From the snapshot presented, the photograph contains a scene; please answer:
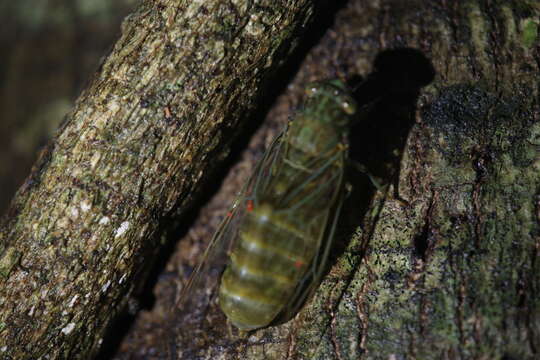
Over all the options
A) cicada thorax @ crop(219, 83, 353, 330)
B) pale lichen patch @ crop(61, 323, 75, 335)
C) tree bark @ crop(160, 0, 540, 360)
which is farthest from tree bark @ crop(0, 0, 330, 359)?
tree bark @ crop(160, 0, 540, 360)

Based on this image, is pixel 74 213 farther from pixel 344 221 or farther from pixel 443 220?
pixel 443 220

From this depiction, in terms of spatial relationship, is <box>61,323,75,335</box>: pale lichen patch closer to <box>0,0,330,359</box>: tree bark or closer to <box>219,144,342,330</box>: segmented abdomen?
<box>0,0,330,359</box>: tree bark

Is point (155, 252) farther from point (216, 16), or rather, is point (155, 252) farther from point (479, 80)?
point (479, 80)

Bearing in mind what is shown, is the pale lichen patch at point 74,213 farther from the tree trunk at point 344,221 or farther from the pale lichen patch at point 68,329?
the pale lichen patch at point 68,329

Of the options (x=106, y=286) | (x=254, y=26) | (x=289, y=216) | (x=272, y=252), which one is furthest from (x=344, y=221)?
(x=106, y=286)

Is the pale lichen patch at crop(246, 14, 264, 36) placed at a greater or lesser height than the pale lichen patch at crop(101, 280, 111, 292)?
greater

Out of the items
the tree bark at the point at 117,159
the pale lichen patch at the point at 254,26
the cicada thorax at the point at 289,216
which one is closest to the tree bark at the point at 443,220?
the cicada thorax at the point at 289,216

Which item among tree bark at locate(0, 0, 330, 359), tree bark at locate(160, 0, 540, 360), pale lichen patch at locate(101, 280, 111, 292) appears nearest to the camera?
tree bark at locate(160, 0, 540, 360)
